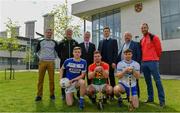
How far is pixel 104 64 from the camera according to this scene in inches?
262

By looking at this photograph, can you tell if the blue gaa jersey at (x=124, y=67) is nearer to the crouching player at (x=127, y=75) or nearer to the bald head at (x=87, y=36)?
the crouching player at (x=127, y=75)

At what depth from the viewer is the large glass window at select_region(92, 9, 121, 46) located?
2894cm

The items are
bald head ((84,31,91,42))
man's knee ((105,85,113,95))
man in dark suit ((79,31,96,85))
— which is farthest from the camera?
man in dark suit ((79,31,96,85))

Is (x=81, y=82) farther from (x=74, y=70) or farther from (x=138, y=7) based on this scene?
(x=138, y=7)

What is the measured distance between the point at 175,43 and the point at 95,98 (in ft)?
60.2

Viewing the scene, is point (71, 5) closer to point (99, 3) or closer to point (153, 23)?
point (99, 3)

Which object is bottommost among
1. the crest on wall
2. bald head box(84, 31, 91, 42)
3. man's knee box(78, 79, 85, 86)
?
man's knee box(78, 79, 85, 86)

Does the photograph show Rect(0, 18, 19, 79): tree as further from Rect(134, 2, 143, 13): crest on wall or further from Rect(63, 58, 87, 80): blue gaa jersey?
Rect(63, 58, 87, 80): blue gaa jersey

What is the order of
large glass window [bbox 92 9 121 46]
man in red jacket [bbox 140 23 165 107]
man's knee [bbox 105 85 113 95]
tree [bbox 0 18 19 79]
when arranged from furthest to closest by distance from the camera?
large glass window [bbox 92 9 121 46], tree [bbox 0 18 19 79], man in red jacket [bbox 140 23 165 107], man's knee [bbox 105 85 113 95]

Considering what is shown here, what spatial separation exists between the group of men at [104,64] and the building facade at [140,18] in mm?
17253

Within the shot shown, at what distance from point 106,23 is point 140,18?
4.07 m

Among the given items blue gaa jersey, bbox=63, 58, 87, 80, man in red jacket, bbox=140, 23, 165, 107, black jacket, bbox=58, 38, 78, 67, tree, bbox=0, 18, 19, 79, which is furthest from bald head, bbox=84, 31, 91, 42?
tree, bbox=0, 18, 19, 79

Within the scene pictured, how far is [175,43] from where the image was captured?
2370 centimetres

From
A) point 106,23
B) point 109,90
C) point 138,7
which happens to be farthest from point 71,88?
point 106,23
